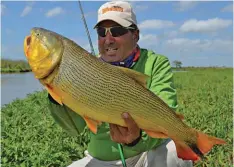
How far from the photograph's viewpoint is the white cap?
3533 mm

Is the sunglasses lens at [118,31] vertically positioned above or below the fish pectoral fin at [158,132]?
above

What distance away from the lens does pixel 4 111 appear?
10297 mm

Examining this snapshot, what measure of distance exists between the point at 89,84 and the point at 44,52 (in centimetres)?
33

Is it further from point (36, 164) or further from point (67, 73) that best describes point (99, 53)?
point (36, 164)

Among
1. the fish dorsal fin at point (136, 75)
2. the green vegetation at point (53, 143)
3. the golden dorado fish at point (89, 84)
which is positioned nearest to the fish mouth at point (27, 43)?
the golden dorado fish at point (89, 84)

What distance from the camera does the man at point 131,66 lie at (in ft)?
11.1

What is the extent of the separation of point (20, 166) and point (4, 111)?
5.70m

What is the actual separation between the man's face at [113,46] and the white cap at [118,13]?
5 cm

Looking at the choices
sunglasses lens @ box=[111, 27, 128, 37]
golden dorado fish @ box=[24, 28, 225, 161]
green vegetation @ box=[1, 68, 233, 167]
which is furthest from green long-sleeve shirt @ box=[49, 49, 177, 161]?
green vegetation @ box=[1, 68, 233, 167]

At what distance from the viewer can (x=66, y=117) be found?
3.27 metres

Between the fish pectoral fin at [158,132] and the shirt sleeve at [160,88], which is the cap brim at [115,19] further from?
the fish pectoral fin at [158,132]

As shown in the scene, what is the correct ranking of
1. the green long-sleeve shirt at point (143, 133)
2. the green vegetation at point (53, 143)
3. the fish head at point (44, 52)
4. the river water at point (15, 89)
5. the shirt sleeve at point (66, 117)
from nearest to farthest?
the fish head at point (44, 52)
the shirt sleeve at point (66, 117)
the green long-sleeve shirt at point (143, 133)
the green vegetation at point (53, 143)
the river water at point (15, 89)

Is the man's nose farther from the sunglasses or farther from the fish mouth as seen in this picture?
the fish mouth

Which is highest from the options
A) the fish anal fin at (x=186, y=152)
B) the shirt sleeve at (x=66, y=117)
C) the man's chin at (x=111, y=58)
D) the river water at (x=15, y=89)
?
the river water at (x=15, y=89)
